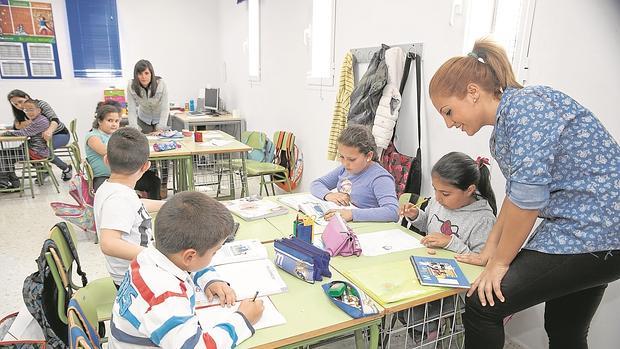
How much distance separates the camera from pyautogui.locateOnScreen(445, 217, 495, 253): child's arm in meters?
1.63

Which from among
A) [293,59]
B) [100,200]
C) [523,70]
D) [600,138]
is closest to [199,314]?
[100,200]

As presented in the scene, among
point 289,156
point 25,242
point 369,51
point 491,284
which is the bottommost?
point 25,242

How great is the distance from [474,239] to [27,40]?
6537 mm

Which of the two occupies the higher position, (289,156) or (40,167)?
(289,156)

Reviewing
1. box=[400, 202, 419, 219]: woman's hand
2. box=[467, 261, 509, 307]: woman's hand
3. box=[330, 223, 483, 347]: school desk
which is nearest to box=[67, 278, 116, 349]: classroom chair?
box=[330, 223, 483, 347]: school desk

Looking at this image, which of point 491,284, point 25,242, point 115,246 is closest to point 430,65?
point 491,284

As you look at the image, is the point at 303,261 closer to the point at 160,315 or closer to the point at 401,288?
the point at 401,288

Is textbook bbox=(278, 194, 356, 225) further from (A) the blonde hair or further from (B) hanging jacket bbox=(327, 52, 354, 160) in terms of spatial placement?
(B) hanging jacket bbox=(327, 52, 354, 160)

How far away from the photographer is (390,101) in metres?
2.73

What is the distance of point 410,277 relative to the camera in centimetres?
137

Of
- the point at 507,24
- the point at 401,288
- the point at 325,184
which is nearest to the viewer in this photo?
the point at 401,288

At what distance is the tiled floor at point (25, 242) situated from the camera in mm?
2574

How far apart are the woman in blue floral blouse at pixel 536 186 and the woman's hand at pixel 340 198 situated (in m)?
1.00

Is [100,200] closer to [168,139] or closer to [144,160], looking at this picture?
[144,160]
